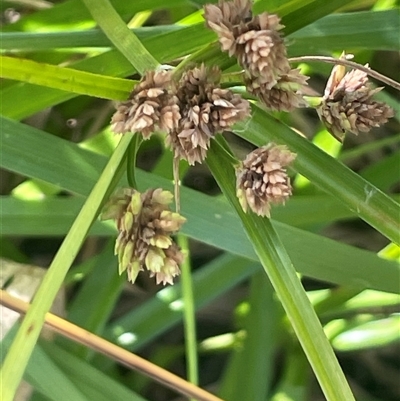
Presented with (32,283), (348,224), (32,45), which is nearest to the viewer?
(32,45)

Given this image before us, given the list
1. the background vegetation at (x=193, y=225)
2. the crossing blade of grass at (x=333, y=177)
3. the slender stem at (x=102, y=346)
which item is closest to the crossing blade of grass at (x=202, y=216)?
the background vegetation at (x=193, y=225)

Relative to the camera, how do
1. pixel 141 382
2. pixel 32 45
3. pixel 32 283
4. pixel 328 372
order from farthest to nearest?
pixel 141 382 → pixel 32 283 → pixel 32 45 → pixel 328 372

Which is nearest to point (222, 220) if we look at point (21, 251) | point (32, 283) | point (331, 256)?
point (331, 256)

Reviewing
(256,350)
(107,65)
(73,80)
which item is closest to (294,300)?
(73,80)

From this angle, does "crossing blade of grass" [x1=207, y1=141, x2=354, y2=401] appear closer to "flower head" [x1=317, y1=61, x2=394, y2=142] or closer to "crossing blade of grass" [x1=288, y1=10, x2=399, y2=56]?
"flower head" [x1=317, y1=61, x2=394, y2=142]

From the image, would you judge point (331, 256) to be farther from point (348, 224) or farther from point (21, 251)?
point (21, 251)

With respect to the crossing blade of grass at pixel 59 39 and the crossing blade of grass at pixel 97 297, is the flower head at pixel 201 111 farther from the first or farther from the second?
the crossing blade of grass at pixel 97 297
